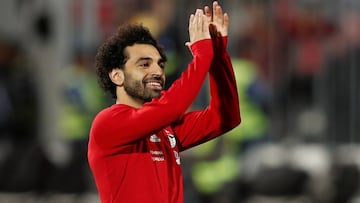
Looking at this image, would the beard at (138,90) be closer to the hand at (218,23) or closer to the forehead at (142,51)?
the forehead at (142,51)

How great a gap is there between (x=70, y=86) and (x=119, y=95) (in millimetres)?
7522

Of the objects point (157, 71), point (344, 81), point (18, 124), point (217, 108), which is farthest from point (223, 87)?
point (18, 124)

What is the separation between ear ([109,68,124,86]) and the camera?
19.6ft

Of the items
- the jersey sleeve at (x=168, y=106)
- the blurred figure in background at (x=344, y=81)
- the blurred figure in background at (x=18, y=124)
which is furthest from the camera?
the blurred figure in background at (x=18, y=124)

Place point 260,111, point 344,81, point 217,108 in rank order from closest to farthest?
point 217,108 → point 344,81 → point 260,111

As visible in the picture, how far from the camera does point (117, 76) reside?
19.7ft

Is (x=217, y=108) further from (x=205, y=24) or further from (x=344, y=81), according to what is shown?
(x=344, y=81)

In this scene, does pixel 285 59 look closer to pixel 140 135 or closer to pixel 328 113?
pixel 328 113

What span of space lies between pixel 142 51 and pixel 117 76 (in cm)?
18

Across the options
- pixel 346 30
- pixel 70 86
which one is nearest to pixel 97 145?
pixel 346 30

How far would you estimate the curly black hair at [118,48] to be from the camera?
601 cm

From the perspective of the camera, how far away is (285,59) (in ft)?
39.1

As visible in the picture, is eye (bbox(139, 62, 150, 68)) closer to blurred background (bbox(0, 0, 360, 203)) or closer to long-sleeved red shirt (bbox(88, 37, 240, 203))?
long-sleeved red shirt (bbox(88, 37, 240, 203))

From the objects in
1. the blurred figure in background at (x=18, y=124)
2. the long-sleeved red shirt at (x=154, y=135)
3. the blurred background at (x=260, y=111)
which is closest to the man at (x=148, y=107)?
the long-sleeved red shirt at (x=154, y=135)
